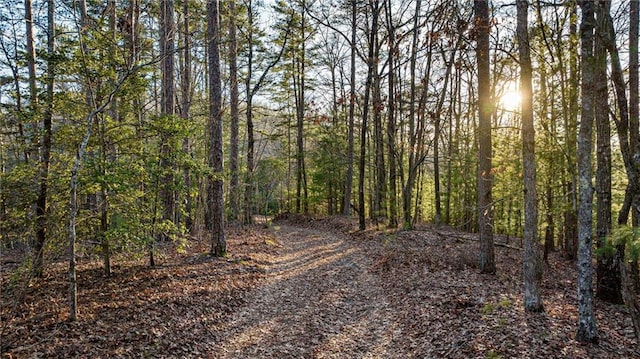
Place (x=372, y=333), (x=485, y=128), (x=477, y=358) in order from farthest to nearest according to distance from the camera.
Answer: (x=485, y=128) < (x=372, y=333) < (x=477, y=358)

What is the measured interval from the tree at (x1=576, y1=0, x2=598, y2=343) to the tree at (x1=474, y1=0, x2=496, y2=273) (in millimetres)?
3125

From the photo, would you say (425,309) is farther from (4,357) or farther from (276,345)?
(4,357)

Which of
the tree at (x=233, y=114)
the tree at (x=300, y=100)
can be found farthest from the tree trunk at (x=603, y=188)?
the tree at (x=300, y=100)

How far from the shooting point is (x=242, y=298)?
8047mm

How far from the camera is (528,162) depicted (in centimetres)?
607

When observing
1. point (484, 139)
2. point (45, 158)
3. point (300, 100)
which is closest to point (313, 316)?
point (45, 158)

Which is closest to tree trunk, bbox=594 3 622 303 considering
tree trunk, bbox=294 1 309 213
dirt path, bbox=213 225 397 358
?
dirt path, bbox=213 225 397 358

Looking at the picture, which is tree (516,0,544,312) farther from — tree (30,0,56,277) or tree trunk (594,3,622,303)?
tree (30,0,56,277)

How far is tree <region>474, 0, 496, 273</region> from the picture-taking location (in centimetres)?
855

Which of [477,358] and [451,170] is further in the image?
[451,170]

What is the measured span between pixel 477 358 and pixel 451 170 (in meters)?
19.4

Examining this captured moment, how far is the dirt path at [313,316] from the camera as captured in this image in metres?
5.98

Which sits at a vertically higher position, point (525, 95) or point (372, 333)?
point (525, 95)

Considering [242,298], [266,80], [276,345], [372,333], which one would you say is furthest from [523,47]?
[266,80]
